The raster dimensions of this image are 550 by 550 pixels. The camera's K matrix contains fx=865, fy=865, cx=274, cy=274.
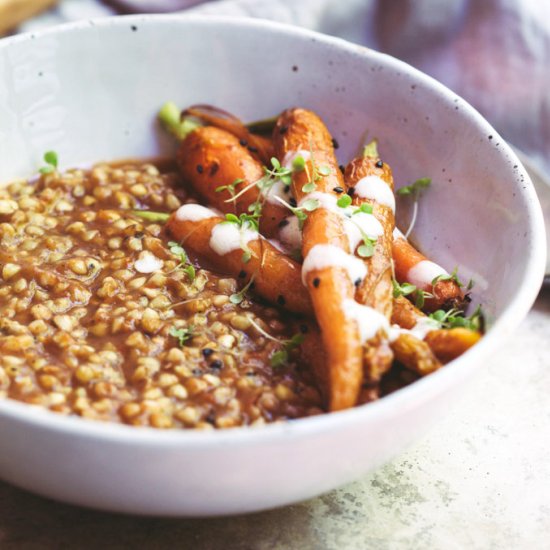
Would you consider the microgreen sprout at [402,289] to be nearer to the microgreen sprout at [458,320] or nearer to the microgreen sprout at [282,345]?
the microgreen sprout at [458,320]

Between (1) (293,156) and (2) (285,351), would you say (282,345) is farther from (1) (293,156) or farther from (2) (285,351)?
(1) (293,156)

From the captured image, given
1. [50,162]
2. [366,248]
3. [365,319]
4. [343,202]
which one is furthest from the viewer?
[50,162]

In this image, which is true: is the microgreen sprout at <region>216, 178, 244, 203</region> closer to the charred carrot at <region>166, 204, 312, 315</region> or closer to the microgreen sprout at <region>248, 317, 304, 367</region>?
the charred carrot at <region>166, 204, 312, 315</region>

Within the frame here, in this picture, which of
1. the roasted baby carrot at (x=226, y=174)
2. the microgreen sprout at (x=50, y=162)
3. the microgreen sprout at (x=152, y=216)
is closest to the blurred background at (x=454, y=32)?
the microgreen sprout at (x=50, y=162)

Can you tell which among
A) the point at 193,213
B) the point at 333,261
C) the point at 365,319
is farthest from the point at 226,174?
A: the point at 365,319

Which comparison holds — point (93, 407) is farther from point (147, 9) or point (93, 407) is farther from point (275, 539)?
point (147, 9)

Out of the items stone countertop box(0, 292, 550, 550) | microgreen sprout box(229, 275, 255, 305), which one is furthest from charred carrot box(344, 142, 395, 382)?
microgreen sprout box(229, 275, 255, 305)
